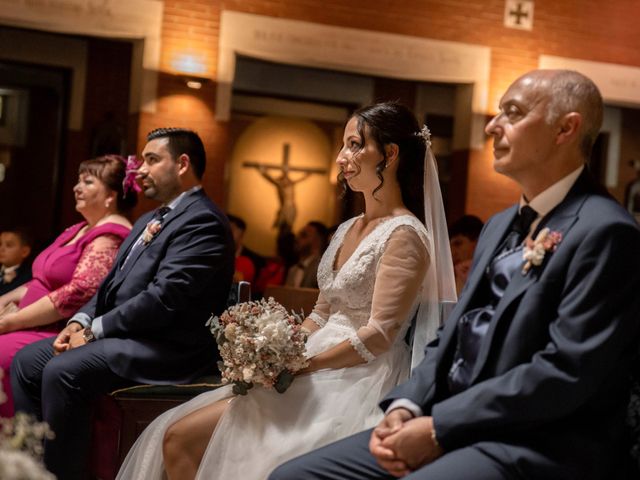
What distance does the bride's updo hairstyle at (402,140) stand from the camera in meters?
3.82

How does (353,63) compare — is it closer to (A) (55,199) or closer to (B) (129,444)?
(A) (55,199)

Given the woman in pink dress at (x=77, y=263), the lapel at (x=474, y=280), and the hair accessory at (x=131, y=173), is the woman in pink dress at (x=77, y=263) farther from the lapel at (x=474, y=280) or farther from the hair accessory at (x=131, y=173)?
the lapel at (x=474, y=280)

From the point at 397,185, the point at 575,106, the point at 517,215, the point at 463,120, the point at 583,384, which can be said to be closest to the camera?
the point at 583,384

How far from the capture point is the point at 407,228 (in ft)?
12.0

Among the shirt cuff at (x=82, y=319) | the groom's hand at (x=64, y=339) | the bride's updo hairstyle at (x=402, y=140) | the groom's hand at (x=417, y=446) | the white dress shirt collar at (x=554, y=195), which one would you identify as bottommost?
the groom's hand at (x=64, y=339)

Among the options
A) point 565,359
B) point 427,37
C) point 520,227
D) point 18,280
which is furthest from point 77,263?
point 427,37

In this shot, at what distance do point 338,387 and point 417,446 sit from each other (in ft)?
3.16

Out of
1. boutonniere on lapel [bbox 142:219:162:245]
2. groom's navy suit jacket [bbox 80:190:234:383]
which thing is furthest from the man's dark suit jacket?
boutonniere on lapel [bbox 142:219:162:245]

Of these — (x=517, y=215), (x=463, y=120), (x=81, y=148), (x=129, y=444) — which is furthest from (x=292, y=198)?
(x=517, y=215)

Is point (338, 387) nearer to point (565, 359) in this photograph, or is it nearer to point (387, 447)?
point (387, 447)

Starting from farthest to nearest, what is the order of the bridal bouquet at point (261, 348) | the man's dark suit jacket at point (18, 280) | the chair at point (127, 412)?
1. the man's dark suit jacket at point (18, 280)
2. the chair at point (127, 412)
3. the bridal bouquet at point (261, 348)

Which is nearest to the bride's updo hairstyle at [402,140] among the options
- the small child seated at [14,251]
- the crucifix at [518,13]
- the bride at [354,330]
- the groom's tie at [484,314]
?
the bride at [354,330]

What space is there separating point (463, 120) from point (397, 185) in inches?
325

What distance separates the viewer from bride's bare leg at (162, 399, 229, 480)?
11.8 feet
